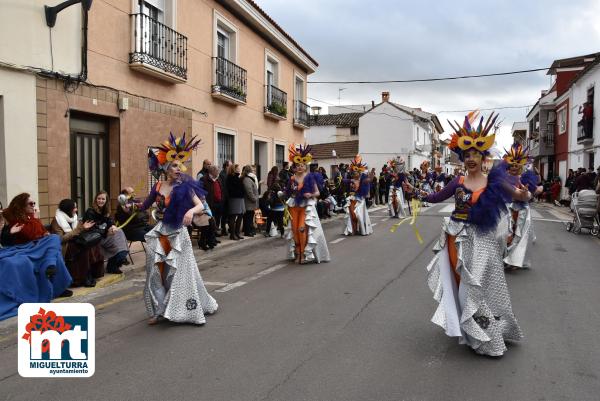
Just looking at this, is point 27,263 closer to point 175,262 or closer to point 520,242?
point 175,262

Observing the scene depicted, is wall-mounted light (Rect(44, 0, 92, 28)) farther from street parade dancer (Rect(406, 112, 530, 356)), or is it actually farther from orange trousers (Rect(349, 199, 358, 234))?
street parade dancer (Rect(406, 112, 530, 356))

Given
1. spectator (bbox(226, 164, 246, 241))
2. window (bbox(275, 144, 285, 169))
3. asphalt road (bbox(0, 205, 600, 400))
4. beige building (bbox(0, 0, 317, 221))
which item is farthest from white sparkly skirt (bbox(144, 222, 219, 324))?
window (bbox(275, 144, 285, 169))

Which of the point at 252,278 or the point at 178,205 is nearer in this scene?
the point at 178,205

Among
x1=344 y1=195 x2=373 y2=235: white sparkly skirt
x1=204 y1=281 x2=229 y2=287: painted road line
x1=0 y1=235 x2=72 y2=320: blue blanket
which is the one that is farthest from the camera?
x1=344 y1=195 x2=373 y2=235: white sparkly skirt

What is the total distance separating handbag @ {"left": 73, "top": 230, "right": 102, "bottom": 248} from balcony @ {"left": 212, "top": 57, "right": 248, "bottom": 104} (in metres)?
8.65

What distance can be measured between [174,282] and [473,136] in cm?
332

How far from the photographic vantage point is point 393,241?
Result: 12.0m

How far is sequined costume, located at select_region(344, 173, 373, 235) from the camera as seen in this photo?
1305 cm

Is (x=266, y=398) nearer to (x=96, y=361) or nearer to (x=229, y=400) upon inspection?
(x=229, y=400)

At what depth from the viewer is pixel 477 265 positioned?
4.73 metres

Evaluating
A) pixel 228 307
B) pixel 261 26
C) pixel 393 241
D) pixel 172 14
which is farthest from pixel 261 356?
pixel 261 26

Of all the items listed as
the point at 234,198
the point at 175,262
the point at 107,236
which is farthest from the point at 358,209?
the point at 175,262

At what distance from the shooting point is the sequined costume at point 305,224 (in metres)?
9.27

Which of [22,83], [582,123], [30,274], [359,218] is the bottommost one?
[30,274]
